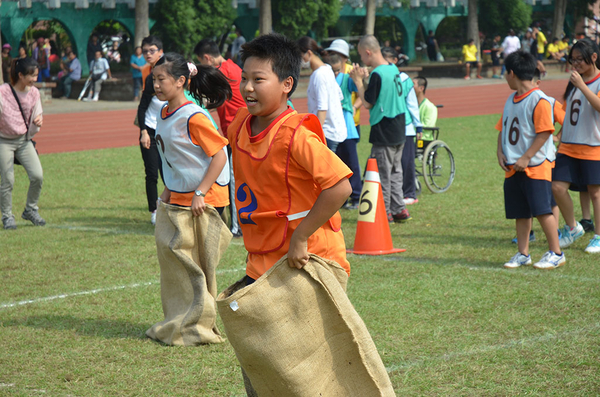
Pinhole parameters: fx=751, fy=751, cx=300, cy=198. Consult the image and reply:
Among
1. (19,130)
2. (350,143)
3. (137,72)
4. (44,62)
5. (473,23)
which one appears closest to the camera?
(19,130)

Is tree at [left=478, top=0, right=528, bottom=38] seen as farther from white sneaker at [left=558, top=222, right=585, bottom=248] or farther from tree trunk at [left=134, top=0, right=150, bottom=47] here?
white sneaker at [left=558, top=222, right=585, bottom=248]

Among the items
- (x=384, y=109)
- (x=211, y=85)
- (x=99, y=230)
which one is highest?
(x=211, y=85)

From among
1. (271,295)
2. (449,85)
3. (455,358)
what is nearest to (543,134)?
(455,358)

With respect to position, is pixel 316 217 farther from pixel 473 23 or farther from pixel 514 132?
pixel 473 23

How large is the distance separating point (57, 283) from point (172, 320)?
1989 millimetres

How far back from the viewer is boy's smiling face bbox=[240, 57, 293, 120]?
10.5 feet

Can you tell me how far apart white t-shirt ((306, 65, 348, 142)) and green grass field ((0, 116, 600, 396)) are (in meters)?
1.10

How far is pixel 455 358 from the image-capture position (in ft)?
15.0

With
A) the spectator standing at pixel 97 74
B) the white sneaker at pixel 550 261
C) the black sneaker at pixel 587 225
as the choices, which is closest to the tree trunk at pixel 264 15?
the spectator standing at pixel 97 74

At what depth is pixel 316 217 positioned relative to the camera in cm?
307

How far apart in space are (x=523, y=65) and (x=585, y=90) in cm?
74

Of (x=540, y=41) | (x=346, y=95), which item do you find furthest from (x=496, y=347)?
(x=540, y=41)

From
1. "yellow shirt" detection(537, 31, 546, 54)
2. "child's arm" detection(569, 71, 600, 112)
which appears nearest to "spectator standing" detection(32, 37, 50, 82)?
"yellow shirt" detection(537, 31, 546, 54)

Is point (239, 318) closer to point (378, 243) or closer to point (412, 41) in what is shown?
point (378, 243)
